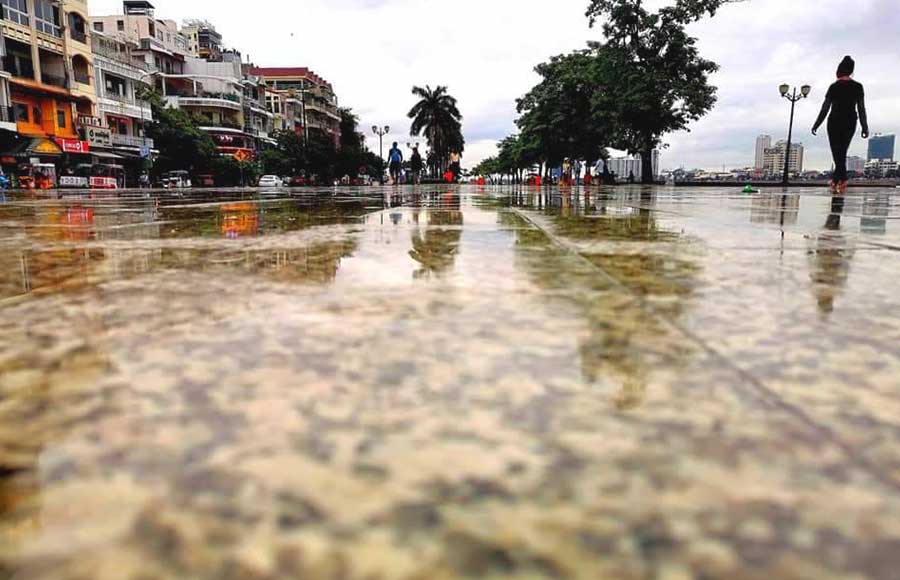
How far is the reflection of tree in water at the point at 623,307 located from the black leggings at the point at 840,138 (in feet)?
27.9

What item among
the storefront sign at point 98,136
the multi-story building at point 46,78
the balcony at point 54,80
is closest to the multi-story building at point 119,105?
the storefront sign at point 98,136

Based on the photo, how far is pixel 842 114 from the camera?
29.7 feet

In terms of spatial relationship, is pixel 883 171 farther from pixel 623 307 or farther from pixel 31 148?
pixel 623 307

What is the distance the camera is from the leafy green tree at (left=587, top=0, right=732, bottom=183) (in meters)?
26.2

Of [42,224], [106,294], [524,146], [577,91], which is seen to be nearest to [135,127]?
[524,146]

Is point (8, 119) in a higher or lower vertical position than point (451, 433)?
higher

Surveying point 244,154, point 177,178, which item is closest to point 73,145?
point 177,178

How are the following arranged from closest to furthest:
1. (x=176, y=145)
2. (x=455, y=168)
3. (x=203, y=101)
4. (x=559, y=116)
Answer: (x=559, y=116) → (x=176, y=145) → (x=455, y=168) → (x=203, y=101)

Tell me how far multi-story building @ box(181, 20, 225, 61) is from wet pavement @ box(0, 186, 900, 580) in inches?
3096

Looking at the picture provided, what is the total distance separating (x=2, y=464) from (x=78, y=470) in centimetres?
8

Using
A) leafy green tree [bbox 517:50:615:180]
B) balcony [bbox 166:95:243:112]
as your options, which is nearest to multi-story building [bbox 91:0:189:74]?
balcony [bbox 166:95:243:112]

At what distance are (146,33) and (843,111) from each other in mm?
66374

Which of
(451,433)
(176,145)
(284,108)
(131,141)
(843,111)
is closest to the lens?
(451,433)

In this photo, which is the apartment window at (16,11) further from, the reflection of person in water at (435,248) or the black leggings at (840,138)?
the reflection of person in water at (435,248)
